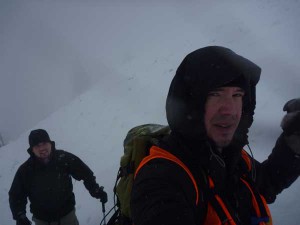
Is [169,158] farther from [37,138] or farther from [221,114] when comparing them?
[37,138]

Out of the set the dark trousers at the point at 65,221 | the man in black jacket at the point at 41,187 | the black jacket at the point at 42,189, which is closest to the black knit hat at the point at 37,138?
the man in black jacket at the point at 41,187

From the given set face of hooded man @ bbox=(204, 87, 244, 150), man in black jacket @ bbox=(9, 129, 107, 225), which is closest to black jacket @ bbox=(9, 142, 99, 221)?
man in black jacket @ bbox=(9, 129, 107, 225)

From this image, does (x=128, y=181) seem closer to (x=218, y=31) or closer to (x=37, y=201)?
(x=37, y=201)

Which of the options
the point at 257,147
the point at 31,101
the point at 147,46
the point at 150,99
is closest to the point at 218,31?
the point at 150,99

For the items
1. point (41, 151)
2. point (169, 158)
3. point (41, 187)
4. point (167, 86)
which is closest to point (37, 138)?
point (41, 151)

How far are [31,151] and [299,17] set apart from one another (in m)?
12.8

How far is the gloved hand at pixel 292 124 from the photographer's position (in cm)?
215

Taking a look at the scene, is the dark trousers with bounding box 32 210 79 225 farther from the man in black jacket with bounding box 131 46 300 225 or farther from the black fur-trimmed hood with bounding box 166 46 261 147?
the black fur-trimmed hood with bounding box 166 46 261 147

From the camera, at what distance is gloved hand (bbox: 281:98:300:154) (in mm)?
2148

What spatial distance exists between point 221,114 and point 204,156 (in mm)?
328

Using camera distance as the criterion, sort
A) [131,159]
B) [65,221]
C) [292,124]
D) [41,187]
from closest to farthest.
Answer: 1. [131,159]
2. [292,124]
3. [41,187]
4. [65,221]

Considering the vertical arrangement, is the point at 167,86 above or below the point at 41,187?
above

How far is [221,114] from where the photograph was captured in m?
1.79

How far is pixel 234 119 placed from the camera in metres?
1.84
